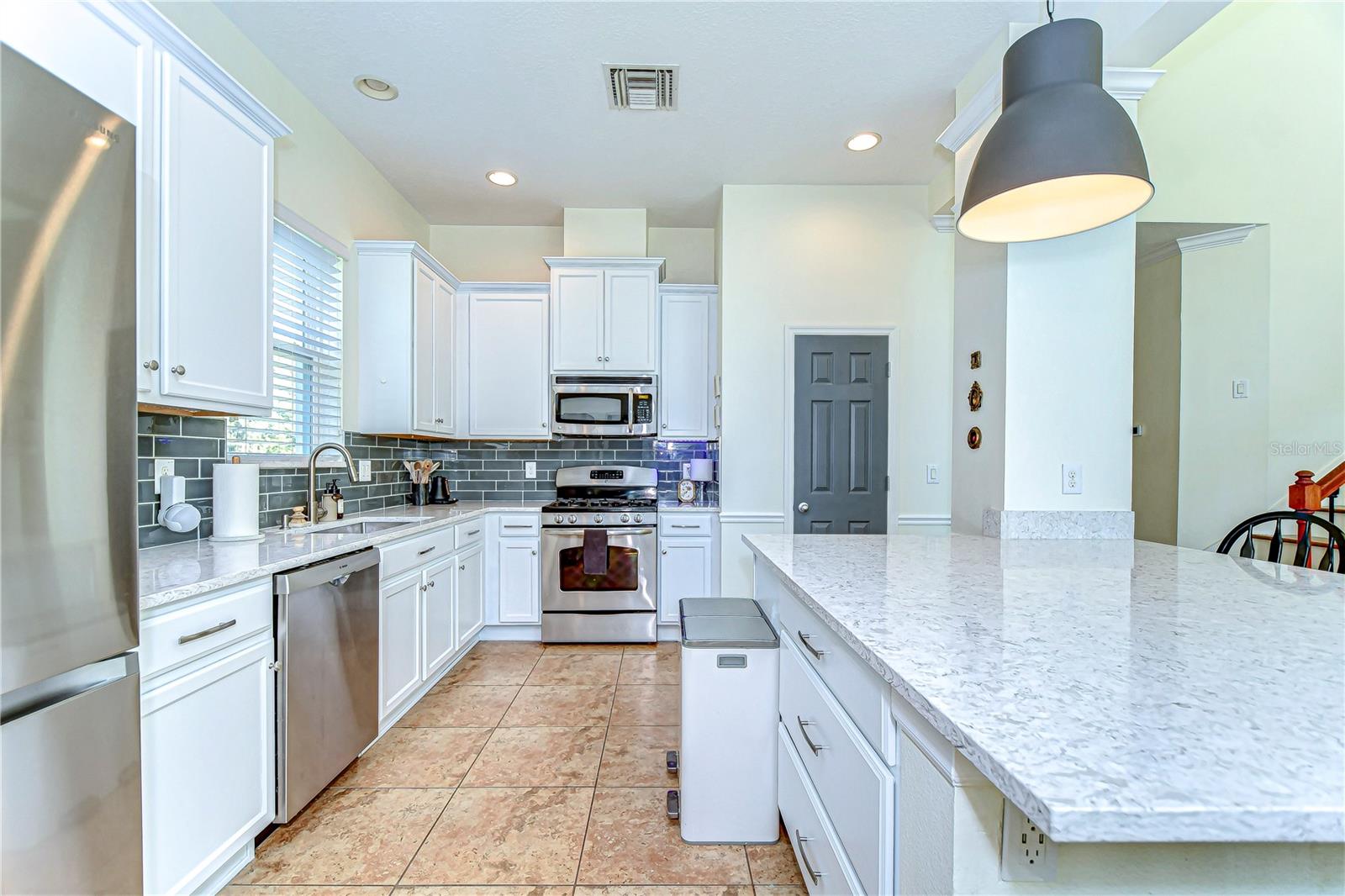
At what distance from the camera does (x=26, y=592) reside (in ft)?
3.07

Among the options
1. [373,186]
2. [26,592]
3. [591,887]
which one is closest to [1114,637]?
[591,887]

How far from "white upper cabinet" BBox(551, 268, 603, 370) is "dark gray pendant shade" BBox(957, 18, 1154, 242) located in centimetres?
265

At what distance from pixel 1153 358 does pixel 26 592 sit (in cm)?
548

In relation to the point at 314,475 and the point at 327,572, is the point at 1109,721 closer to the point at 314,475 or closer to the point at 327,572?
the point at 327,572

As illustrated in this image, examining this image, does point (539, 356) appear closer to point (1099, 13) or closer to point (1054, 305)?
point (1054, 305)

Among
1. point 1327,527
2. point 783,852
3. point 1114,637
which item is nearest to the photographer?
point 1114,637

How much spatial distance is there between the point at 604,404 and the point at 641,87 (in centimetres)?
196

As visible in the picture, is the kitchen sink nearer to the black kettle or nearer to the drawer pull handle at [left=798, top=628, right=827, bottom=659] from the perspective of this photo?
the black kettle

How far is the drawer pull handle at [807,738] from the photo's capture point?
3.98ft

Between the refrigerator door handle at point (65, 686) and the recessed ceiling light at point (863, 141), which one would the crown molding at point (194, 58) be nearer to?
the refrigerator door handle at point (65, 686)

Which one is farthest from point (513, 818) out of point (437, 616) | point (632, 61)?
point (632, 61)


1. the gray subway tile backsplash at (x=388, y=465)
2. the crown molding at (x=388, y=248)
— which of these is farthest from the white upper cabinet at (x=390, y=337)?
the gray subway tile backsplash at (x=388, y=465)

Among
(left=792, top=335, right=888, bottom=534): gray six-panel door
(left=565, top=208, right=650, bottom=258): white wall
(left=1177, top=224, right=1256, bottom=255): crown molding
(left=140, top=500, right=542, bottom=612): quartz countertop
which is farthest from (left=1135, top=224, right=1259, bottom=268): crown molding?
(left=140, top=500, right=542, bottom=612): quartz countertop

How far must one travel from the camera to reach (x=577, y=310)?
380 cm
